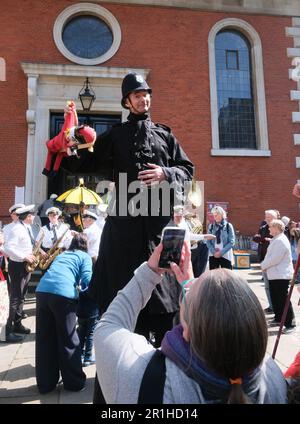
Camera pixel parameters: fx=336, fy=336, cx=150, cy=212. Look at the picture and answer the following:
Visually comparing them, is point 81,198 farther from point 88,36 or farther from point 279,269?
point 88,36

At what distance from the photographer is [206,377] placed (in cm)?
102

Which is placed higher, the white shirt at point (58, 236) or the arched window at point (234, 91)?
the arched window at point (234, 91)

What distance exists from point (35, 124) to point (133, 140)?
1013 centimetres

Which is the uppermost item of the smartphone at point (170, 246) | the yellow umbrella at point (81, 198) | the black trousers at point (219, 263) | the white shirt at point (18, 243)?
the yellow umbrella at point (81, 198)

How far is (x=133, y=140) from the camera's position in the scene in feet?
7.57

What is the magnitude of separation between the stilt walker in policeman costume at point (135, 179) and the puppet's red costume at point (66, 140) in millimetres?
65

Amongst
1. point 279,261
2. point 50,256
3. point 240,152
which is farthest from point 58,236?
point 240,152

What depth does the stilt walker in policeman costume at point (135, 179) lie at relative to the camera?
207cm

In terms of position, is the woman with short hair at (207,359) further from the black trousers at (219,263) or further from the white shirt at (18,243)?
the black trousers at (219,263)

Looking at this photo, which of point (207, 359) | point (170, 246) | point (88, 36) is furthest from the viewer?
point (88, 36)

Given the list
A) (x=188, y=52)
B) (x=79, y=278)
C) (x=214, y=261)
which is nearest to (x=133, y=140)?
(x=79, y=278)

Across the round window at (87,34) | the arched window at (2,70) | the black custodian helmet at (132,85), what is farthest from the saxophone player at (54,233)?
the round window at (87,34)

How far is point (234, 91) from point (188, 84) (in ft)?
6.79
